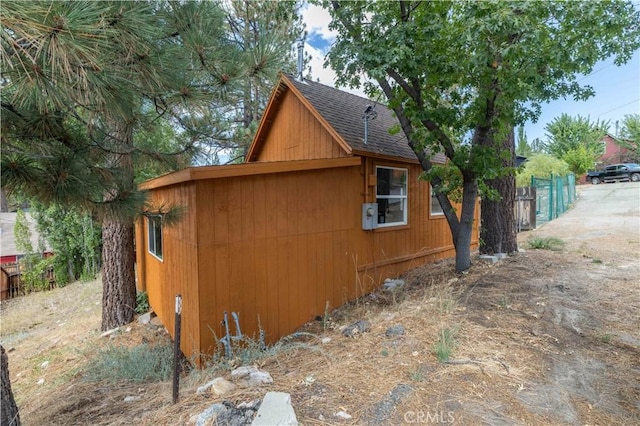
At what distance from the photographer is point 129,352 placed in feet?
16.8

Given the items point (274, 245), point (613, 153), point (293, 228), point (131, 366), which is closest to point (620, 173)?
point (613, 153)

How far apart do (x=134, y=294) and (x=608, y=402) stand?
7698 millimetres

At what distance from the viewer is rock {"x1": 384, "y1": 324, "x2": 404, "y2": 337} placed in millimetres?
3497

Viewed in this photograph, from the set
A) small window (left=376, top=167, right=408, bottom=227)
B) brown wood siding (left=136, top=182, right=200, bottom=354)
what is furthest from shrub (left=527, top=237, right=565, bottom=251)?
brown wood siding (left=136, top=182, right=200, bottom=354)

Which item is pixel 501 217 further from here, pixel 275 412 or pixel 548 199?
pixel 548 199

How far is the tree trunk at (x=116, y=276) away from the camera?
6.88 meters

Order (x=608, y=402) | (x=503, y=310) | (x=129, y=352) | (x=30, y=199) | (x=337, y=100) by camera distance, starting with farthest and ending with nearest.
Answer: (x=337, y=100) → (x=129, y=352) → (x=503, y=310) → (x=30, y=199) → (x=608, y=402)

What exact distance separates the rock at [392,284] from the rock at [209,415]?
14.8 ft

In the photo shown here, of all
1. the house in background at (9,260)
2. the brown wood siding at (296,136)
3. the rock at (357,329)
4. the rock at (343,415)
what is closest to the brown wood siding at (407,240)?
the brown wood siding at (296,136)

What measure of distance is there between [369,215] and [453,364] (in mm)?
3644

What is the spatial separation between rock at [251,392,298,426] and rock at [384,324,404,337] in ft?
5.16

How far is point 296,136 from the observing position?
26.4 feet

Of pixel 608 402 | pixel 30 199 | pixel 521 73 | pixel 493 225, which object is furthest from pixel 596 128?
pixel 30 199

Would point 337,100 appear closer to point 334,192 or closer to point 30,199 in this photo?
point 334,192
